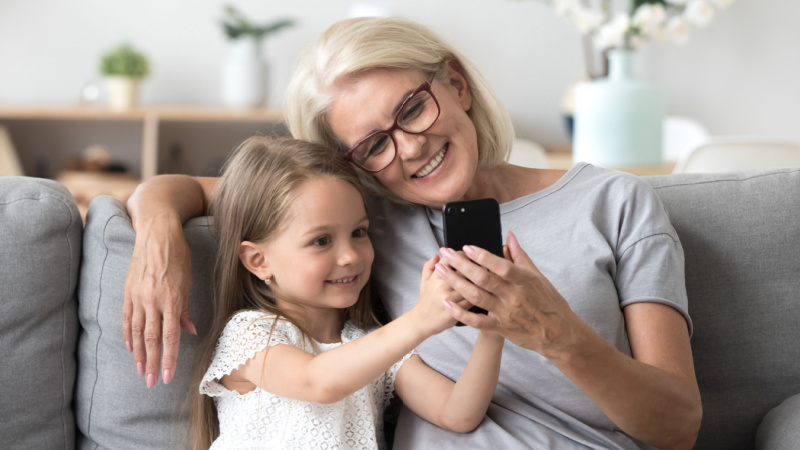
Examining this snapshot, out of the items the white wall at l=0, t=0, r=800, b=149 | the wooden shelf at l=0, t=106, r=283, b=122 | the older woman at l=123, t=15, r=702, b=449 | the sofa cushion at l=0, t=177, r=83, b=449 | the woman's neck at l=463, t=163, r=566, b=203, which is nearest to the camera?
the older woman at l=123, t=15, r=702, b=449

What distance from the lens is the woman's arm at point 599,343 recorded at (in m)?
0.94

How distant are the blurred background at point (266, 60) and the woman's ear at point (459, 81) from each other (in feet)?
7.85

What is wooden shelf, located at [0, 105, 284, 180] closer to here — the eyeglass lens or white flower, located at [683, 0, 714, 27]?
white flower, located at [683, 0, 714, 27]

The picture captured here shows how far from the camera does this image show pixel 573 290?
1188mm

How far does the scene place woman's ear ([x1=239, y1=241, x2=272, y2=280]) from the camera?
126 cm

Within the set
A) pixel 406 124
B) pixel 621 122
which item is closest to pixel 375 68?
pixel 406 124

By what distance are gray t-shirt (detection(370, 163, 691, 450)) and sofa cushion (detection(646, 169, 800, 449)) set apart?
0.22m

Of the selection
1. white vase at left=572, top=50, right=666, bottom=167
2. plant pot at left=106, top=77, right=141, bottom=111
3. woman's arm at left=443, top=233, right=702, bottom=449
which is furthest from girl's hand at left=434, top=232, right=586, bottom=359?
plant pot at left=106, top=77, right=141, bottom=111

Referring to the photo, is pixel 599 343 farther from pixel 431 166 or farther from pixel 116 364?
pixel 116 364

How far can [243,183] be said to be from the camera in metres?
1.28

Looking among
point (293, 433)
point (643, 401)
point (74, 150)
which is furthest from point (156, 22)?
point (643, 401)

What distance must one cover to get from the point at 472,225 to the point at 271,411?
45 centimetres

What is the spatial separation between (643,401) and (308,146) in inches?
26.3

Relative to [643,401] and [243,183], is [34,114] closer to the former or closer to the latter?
[243,183]
